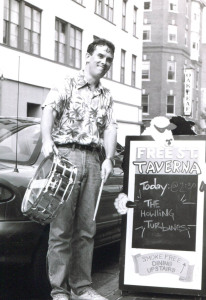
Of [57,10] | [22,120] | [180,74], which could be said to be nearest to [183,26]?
[180,74]

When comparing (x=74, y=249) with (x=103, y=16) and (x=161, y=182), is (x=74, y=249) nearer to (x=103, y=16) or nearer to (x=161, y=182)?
(x=161, y=182)

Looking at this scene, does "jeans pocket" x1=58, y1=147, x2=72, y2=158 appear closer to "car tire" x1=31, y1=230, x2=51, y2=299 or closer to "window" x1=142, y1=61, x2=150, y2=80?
"car tire" x1=31, y1=230, x2=51, y2=299

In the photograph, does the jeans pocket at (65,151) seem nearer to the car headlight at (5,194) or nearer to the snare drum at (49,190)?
the snare drum at (49,190)

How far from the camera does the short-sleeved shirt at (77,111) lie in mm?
4059

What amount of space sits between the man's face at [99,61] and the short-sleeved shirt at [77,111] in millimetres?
100

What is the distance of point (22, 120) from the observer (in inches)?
211

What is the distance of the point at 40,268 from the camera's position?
14.6ft

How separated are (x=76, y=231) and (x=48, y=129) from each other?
79cm

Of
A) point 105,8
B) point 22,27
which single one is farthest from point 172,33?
point 22,27

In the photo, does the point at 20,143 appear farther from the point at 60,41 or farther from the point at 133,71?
the point at 133,71

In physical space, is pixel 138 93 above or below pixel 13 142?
above

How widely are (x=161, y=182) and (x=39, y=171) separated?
1.22 metres

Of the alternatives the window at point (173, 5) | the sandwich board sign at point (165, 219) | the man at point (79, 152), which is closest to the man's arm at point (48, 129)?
the man at point (79, 152)

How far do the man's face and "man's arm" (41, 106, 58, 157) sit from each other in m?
0.43
